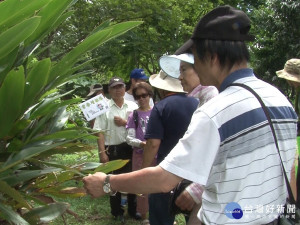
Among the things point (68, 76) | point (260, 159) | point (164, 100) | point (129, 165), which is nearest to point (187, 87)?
point (164, 100)

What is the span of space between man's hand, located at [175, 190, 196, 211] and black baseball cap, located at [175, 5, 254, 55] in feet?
2.56

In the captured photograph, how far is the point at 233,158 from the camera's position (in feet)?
4.70

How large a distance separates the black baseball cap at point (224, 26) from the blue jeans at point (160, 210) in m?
1.68

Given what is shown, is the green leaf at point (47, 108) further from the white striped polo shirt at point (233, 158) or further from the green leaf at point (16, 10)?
the white striped polo shirt at point (233, 158)

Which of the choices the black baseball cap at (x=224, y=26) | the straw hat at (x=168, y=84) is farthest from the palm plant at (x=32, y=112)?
the straw hat at (x=168, y=84)

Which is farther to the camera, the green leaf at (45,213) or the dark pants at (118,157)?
the dark pants at (118,157)

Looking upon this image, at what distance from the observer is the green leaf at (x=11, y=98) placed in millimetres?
1385

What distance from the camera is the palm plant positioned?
139cm

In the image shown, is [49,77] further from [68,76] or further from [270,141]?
[270,141]

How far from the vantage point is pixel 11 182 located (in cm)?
151

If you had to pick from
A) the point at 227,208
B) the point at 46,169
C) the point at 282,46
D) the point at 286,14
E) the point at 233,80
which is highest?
the point at 233,80

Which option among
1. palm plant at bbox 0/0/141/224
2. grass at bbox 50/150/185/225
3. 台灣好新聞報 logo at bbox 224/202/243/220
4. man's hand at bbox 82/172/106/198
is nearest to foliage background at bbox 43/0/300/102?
grass at bbox 50/150/185/225

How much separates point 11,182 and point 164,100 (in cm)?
184

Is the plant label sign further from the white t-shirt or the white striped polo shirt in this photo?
the white striped polo shirt
